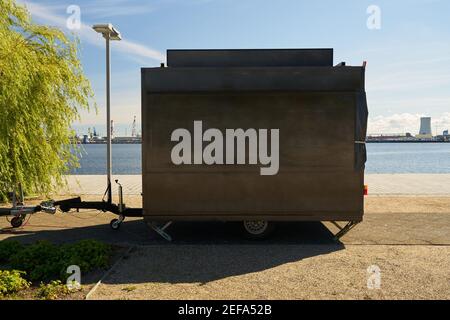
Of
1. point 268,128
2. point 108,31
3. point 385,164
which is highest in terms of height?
point 108,31

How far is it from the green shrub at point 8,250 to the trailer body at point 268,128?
98.5 inches

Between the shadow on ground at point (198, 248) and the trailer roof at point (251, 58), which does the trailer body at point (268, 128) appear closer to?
the trailer roof at point (251, 58)

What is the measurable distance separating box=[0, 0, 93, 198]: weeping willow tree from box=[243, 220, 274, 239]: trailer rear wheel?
19.1 ft

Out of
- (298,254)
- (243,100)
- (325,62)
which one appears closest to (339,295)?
(298,254)

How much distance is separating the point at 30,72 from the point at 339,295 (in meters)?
8.71

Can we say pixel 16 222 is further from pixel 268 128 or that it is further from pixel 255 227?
pixel 268 128

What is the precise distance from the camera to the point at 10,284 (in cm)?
502

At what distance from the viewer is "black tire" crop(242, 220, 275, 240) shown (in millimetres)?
7484

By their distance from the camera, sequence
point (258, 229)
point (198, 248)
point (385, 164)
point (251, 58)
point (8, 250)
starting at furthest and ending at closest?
1. point (385, 164)
2. point (258, 229)
3. point (251, 58)
4. point (198, 248)
5. point (8, 250)

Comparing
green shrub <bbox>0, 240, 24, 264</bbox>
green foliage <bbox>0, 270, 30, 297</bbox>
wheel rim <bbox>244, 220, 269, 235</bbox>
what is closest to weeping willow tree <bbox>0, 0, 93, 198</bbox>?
green shrub <bbox>0, 240, 24, 264</bbox>

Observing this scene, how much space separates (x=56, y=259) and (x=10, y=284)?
95cm

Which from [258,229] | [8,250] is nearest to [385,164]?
[258,229]

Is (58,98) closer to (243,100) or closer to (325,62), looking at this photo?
(243,100)

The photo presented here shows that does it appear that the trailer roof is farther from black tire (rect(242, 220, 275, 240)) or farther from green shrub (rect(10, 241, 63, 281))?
green shrub (rect(10, 241, 63, 281))
